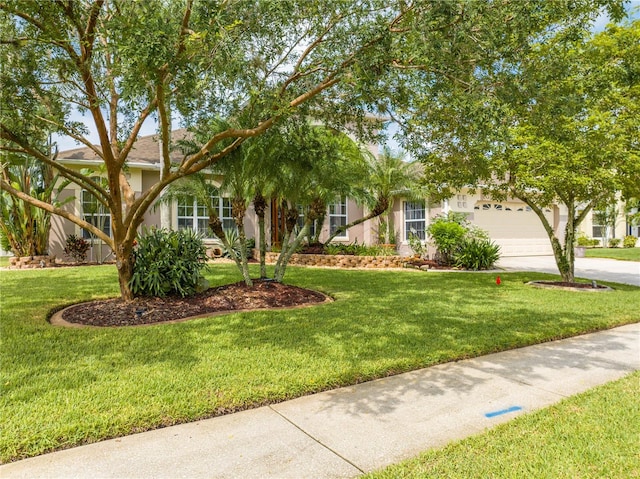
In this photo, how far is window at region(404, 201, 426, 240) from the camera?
18875 millimetres

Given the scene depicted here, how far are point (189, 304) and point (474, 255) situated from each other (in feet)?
36.5

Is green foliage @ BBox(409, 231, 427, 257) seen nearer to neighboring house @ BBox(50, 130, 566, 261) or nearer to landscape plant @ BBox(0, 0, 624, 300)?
neighboring house @ BBox(50, 130, 566, 261)

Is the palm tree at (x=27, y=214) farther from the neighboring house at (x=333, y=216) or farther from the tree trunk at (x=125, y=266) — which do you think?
the tree trunk at (x=125, y=266)

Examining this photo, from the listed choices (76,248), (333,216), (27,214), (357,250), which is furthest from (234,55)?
(333,216)

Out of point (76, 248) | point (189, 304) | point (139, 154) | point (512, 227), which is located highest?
point (139, 154)

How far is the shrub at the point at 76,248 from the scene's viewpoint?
15.4 meters

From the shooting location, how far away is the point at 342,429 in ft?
11.0

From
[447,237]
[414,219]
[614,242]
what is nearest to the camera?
[447,237]

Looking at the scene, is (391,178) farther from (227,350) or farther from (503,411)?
(503,411)

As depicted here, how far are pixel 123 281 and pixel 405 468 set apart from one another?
651 centimetres

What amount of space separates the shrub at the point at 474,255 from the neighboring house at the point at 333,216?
1.95m

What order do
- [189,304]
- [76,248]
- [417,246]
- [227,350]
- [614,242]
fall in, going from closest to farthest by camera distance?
[227,350] < [189,304] < [76,248] < [417,246] < [614,242]

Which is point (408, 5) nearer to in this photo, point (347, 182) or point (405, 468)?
point (405, 468)

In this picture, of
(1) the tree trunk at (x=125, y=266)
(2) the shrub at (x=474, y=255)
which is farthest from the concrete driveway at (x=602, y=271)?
(1) the tree trunk at (x=125, y=266)
